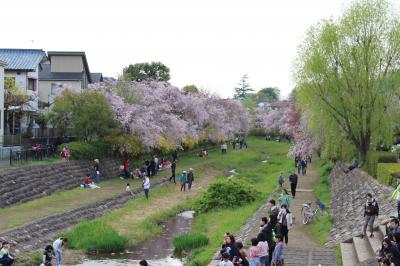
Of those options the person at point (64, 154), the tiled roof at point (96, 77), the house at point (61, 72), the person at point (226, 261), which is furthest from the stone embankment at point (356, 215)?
the tiled roof at point (96, 77)

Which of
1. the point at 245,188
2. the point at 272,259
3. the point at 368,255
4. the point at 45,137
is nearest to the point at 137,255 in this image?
the point at 272,259

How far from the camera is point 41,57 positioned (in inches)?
2048

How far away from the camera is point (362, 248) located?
1748 cm

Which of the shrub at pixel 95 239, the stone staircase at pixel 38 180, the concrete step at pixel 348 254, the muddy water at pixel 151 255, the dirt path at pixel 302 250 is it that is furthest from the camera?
the stone staircase at pixel 38 180

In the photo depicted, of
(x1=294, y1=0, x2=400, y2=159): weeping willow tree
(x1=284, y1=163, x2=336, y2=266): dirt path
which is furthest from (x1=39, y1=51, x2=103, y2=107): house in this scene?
(x1=284, y1=163, x2=336, y2=266): dirt path

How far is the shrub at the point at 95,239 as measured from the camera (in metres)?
23.1

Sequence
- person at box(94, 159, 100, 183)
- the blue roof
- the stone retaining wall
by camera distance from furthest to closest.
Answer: the blue roof
person at box(94, 159, 100, 183)
the stone retaining wall

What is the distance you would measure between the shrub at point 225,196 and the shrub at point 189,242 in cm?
939

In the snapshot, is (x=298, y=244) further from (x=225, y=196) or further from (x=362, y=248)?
(x=225, y=196)

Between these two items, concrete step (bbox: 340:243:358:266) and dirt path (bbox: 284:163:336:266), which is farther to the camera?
dirt path (bbox: 284:163:336:266)

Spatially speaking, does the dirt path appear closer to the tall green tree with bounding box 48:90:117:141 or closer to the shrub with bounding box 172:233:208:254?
the shrub with bounding box 172:233:208:254

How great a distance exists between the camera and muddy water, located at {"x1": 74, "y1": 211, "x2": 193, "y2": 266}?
71.0 feet

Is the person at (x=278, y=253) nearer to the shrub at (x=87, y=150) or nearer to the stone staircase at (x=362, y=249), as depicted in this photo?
the stone staircase at (x=362, y=249)

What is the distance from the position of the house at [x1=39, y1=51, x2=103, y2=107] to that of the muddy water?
113ft
